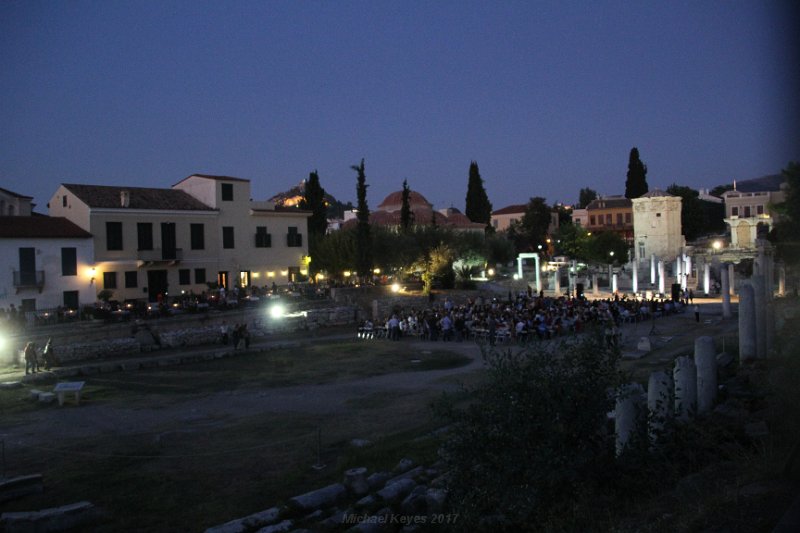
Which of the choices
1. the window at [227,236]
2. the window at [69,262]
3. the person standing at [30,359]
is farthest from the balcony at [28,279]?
the window at [227,236]

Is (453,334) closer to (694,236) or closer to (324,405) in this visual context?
(324,405)

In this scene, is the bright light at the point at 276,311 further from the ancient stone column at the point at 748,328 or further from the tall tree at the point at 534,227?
the tall tree at the point at 534,227

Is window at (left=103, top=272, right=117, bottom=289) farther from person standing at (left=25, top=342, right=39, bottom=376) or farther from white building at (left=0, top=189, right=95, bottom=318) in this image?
person standing at (left=25, top=342, right=39, bottom=376)

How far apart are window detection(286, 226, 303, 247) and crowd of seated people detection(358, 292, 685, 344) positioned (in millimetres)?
14651

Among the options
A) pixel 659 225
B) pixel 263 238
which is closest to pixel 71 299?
pixel 263 238

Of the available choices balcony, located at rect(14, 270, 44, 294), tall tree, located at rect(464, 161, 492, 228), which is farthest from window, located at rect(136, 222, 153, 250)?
tall tree, located at rect(464, 161, 492, 228)

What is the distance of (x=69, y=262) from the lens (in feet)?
105

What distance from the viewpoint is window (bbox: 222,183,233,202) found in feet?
131

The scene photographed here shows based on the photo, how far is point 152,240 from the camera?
3569 centimetres

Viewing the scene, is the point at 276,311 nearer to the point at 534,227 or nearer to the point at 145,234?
the point at 145,234

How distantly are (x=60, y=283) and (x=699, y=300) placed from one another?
1442 inches

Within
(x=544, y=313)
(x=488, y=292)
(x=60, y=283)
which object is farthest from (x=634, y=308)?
(x=60, y=283)

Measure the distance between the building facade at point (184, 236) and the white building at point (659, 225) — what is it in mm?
33933

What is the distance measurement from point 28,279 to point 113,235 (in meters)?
5.22
